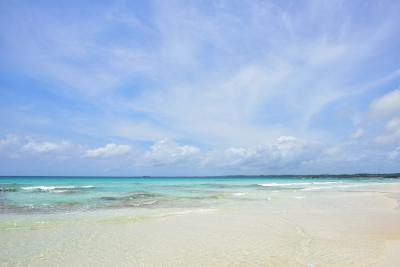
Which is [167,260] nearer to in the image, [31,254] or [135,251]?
[135,251]

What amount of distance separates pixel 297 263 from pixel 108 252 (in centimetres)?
479

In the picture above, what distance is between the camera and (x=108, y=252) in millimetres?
8258

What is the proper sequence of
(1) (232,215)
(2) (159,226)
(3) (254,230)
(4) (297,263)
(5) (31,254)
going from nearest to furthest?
1. (4) (297,263)
2. (5) (31,254)
3. (3) (254,230)
4. (2) (159,226)
5. (1) (232,215)

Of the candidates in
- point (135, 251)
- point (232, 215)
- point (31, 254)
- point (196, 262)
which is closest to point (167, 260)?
point (196, 262)

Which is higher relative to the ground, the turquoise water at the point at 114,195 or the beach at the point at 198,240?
the turquoise water at the point at 114,195

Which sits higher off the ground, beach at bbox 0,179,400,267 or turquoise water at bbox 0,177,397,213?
turquoise water at bbox 0,177,397,213

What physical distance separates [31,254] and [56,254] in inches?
25.3

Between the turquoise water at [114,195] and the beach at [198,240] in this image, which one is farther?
the turquoise water at [114,195]

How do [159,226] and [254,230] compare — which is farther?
[159,226]

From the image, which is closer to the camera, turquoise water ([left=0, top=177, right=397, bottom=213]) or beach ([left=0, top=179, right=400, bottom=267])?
beach ([left=0, top=179, right=400, bottom=267])

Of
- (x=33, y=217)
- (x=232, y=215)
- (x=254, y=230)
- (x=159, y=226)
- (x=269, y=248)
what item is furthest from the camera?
(x=232, y=215)

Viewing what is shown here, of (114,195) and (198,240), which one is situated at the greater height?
(114,195)

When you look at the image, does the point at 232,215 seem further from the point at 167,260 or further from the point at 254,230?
the point at 167,260

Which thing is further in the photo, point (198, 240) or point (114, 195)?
point (114, 195)
